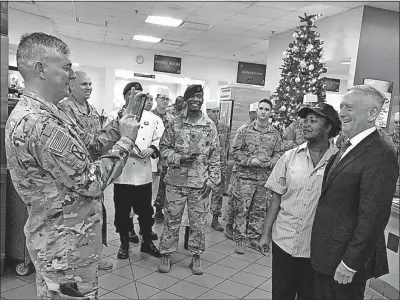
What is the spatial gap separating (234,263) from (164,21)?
20.9 feet

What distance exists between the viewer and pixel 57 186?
1434 millimetres

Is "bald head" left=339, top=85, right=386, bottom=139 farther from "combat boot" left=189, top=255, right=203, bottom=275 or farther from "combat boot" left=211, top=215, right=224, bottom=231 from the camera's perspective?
"combat boot" left=211, top=215, right=224, bottom=231

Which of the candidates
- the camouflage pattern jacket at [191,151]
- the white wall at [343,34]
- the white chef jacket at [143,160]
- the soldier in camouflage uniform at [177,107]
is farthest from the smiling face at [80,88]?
the white wall at [343,34]

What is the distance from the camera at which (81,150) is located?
1409 mm

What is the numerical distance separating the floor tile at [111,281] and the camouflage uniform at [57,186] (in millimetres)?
1604

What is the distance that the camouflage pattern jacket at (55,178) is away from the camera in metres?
→ 1.35

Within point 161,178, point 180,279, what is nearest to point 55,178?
point 180,279

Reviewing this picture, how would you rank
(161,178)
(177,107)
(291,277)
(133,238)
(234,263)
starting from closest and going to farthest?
(291,277), (234,263), (133,238), (161,178), (177,107)

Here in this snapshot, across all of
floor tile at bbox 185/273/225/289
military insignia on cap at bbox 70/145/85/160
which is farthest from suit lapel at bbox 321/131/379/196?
floor tile at bbox 185/273/225/289

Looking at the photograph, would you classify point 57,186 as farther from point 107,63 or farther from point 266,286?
point 107,63

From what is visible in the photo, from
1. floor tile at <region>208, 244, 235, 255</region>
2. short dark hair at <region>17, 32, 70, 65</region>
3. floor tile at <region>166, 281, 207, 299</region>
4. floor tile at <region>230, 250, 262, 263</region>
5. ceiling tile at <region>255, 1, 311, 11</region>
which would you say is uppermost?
ceiling tile at <region>255, 1, 311, 11</region>

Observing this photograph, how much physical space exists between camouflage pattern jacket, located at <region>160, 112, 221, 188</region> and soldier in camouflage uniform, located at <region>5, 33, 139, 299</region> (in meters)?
1.79

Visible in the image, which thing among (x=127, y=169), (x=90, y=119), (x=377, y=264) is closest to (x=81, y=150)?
(x=377, y=264)

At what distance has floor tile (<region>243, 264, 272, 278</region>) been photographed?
3.62 m
